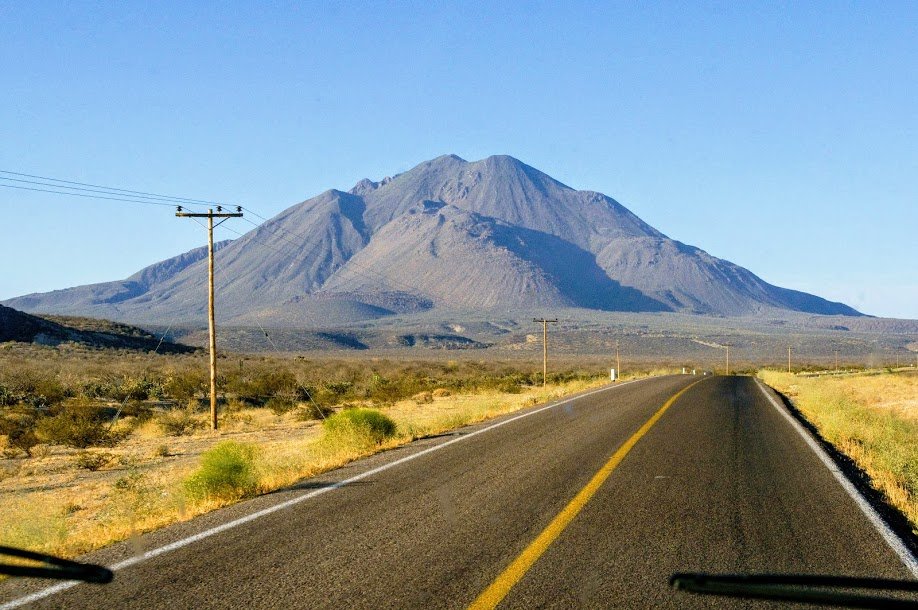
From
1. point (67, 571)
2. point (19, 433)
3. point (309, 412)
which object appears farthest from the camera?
point (309, 412)

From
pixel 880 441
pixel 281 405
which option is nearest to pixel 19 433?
pixel 281 405

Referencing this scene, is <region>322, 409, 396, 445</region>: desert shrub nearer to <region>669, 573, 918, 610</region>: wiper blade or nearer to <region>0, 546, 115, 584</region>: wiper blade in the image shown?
<region>0, 546, 115, 584</region>: wiper blade

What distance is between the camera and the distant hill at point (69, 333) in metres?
70.9

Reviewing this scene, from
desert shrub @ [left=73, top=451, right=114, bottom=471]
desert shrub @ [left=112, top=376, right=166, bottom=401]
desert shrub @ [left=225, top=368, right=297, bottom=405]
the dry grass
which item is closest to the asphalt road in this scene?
the dry grass

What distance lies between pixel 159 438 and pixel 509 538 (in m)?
20.3

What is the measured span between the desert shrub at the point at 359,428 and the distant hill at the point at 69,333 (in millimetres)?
56619

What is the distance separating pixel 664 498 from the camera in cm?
930

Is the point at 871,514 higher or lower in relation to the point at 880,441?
higher

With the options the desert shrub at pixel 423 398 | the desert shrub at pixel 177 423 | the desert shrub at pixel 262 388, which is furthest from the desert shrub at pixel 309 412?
the desert shrub at pixel 423 398

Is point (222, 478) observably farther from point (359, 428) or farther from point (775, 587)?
point (775, 587)

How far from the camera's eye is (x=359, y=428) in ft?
52.9

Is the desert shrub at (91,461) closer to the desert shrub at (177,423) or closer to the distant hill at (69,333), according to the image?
the desert shrub at (177,423)

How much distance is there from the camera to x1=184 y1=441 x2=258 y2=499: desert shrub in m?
10.6

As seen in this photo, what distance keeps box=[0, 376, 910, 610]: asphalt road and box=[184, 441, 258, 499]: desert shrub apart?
99 centimetres
